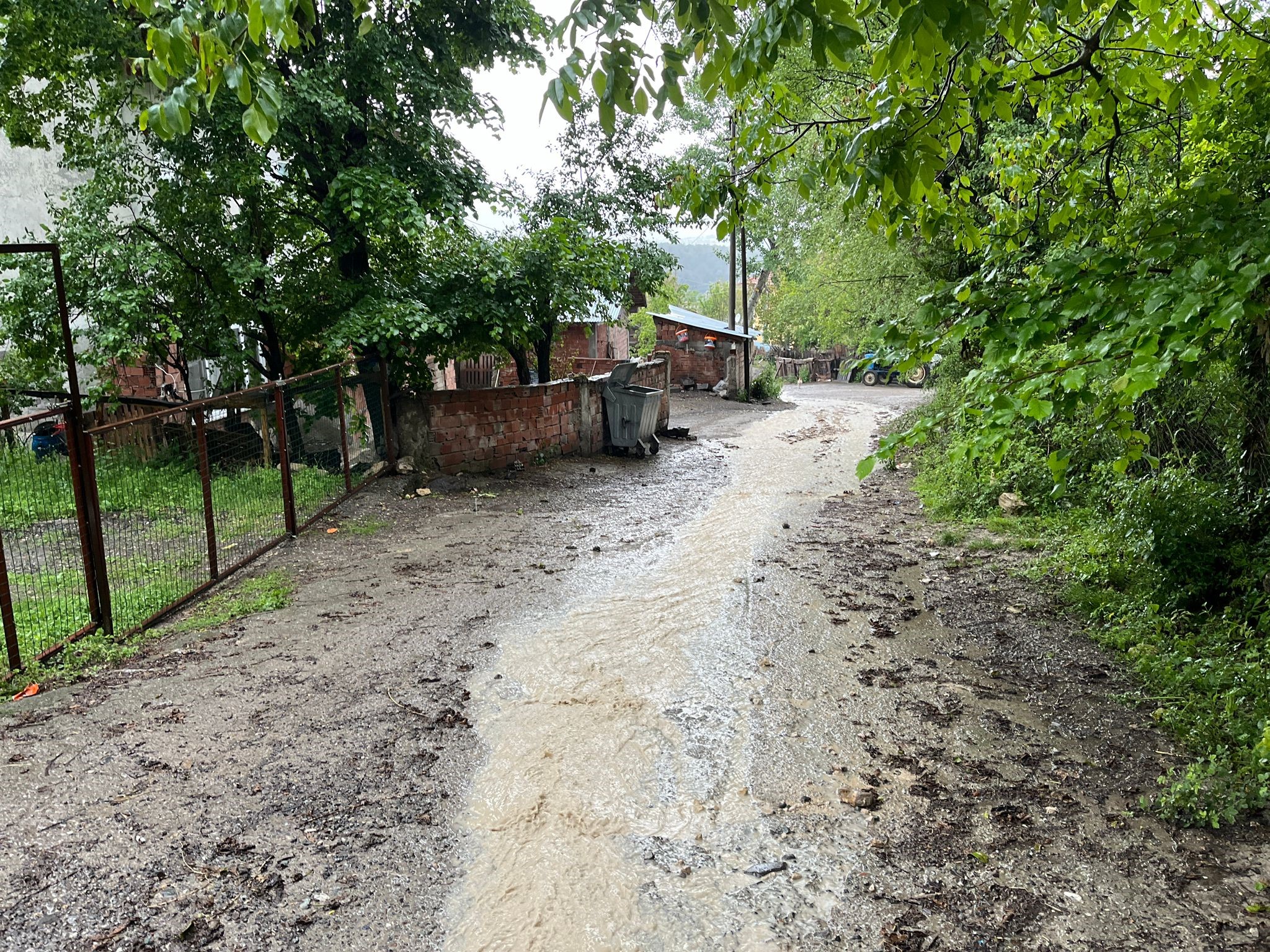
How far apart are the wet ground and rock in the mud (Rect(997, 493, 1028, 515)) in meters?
1.44

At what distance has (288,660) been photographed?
17.6 feet

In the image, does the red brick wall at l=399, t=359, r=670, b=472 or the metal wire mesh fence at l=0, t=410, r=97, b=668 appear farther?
the red brick wall at l=399, t=359, r=670, b=472

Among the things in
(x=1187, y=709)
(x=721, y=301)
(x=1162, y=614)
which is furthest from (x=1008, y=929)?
(x=721, y=301)

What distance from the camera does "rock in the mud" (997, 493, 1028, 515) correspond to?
8.49 meters

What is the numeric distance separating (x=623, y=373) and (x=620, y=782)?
11018 millimetres

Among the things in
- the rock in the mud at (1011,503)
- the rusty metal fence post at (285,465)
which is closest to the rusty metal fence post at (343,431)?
the rusty metal fence post at (285,465)

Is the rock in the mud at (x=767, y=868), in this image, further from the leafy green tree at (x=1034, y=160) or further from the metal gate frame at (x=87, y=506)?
the metal gate frame at (x=87, y=506)

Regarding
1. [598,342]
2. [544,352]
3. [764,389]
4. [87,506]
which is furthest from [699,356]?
[87,506]

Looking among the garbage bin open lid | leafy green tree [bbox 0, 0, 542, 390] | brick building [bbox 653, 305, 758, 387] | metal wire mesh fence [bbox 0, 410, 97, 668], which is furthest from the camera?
brick building [bbox 653, 305, 758, 387]

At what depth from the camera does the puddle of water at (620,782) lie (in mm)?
3055

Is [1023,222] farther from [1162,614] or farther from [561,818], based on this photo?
[561,818]

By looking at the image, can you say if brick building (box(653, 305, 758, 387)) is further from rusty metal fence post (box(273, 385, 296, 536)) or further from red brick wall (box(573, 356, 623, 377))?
rusty metal fence post (box(273, 385, 296, 536))

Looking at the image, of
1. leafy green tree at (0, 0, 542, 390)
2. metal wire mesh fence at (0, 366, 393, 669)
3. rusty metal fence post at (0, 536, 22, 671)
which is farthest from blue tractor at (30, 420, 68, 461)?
rusty metal fence post at (0, 536, 22, 671)

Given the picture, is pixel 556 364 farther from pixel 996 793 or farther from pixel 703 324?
pixel 996 793
